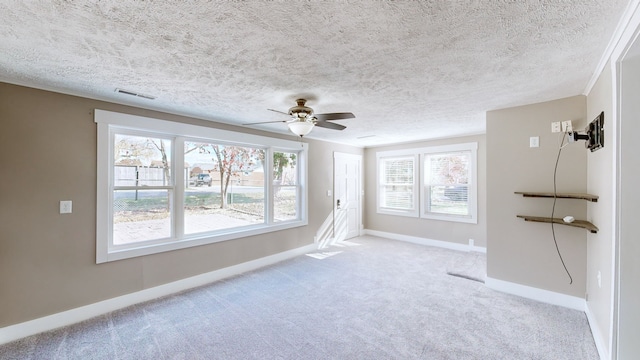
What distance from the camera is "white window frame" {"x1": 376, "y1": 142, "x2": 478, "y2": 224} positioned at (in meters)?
5.08

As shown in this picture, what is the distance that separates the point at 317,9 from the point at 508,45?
139cm

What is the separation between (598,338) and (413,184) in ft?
12.9

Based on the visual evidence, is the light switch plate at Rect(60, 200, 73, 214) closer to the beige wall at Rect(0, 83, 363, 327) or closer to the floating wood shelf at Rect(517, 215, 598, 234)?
the beige wall at Rect(0, 83, 363, 327)

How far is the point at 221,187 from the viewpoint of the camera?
13.6 ft

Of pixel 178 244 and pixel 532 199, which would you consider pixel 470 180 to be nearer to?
pixel 532 199

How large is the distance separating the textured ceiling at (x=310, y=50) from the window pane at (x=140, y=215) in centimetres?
114

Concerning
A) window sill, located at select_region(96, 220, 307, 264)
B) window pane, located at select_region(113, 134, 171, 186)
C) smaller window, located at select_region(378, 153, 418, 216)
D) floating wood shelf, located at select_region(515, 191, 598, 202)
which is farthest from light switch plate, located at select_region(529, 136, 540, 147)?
window pane, located at select_region(113, 134, 171, 186)

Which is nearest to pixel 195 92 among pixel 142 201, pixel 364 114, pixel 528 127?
pixel 142 201

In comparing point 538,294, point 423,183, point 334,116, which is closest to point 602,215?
point 538,294

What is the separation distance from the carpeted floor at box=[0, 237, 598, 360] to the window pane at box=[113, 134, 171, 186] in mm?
1508

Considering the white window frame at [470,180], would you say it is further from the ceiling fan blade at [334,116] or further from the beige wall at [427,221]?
the ceiling fan blade at [334,116]

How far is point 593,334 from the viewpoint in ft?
7.88

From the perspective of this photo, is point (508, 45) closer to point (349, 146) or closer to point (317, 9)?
point (317, 9)

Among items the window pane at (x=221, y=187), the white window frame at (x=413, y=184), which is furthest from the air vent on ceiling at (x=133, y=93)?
the white window frame at (x=413, y=184)
